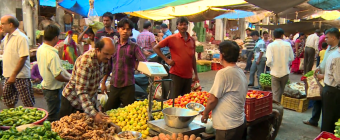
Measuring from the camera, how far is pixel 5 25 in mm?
4070

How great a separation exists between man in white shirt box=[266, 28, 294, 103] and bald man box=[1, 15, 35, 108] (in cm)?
504

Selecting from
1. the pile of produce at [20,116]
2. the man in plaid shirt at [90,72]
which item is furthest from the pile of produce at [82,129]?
the pile of produce at [20,116]

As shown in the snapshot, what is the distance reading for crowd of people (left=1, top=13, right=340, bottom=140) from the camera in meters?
2.76

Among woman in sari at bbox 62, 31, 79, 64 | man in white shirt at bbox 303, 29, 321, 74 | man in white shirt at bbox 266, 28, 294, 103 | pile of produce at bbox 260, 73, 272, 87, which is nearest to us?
man in white shirt at bbox 266, 28, 294, 103

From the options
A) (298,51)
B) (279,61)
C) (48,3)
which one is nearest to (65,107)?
(279,61)

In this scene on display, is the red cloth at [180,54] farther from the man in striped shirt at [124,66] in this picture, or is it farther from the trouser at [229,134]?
the trouser at [229,134]

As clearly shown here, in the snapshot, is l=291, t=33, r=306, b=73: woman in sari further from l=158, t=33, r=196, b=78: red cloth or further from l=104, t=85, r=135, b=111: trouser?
l=104, t=85, r=135, b=111: trouser

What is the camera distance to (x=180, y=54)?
15.2 ft

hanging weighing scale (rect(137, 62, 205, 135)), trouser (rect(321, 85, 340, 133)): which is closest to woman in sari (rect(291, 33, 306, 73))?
trouser (rect(321, 85, 340, 133))

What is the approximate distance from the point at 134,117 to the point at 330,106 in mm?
3187

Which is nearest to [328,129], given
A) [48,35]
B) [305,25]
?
[48,35]

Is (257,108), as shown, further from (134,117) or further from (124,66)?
(124,66)

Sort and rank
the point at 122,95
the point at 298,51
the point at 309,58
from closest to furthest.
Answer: the point at 122,95, the point at 309,58, the point at 298,51

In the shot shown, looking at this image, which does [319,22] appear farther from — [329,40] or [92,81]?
[92,81]
